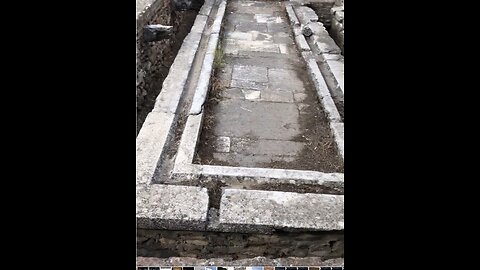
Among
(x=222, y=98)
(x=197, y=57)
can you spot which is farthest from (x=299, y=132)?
(x=197, y=57)

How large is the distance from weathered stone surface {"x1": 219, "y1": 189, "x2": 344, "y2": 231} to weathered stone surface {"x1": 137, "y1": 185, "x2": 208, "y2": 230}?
0.18 meters

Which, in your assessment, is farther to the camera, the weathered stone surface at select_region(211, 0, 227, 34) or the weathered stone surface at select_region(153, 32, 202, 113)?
the weathered stone surface at select_region(211, 0, 227, 34)

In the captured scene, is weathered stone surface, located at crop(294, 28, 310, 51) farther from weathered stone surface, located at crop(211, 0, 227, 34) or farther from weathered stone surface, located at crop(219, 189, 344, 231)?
weathered stone surface, located at crop(219, 189, 344, 231)

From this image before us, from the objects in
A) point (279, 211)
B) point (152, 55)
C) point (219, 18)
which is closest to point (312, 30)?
point (219, 18)

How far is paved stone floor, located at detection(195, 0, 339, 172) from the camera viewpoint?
3.98 meters

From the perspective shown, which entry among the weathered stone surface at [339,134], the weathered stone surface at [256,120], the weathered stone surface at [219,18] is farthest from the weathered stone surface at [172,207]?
the weathered stone surface at [219,18]

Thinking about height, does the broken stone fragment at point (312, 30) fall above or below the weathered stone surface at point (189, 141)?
above

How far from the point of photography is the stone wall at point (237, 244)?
9.59 feet

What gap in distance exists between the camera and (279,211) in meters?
2.96

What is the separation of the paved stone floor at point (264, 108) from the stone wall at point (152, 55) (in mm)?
1156

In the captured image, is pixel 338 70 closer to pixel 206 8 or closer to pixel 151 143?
pixel 151 143

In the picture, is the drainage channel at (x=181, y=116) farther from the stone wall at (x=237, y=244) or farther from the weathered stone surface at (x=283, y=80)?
the weathered stone surface at (x=283, y=80)

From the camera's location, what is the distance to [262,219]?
2.88 m

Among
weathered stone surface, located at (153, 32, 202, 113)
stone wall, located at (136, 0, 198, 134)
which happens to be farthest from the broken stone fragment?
stone wall, located at (136, 0, 198, 134)
